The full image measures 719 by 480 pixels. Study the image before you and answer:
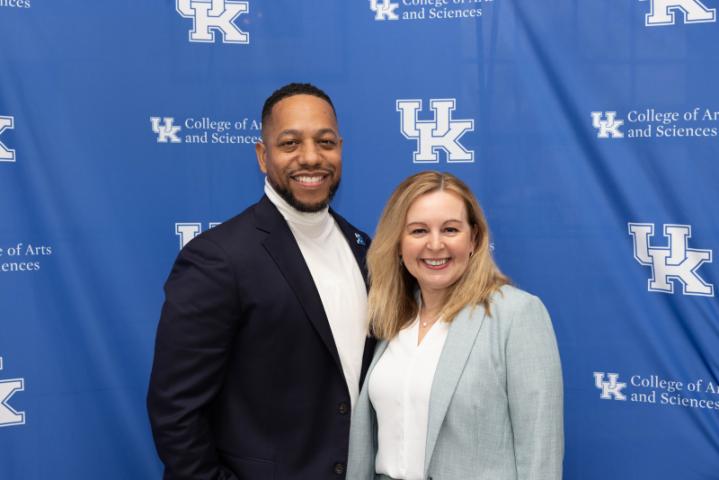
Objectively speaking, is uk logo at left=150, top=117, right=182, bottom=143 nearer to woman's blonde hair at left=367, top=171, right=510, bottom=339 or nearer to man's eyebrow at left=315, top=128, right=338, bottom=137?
man's eyebrow at left=315, top=128, right=338, bottom=137

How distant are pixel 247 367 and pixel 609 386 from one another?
1556mm

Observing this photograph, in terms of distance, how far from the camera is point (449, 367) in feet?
6.08

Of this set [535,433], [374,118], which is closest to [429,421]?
[535,433]

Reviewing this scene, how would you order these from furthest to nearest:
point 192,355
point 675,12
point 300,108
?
point 675,12, point 300,108, point 192,355

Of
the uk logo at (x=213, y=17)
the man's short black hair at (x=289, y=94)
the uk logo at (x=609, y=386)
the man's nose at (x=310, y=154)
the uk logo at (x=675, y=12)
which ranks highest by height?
the uk logo at (x=213, y=17)

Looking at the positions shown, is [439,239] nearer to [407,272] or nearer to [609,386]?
[407,272]

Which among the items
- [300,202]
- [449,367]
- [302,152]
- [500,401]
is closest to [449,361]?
[449,367]

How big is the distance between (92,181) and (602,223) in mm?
1961

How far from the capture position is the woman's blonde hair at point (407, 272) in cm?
197

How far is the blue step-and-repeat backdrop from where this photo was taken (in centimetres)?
270

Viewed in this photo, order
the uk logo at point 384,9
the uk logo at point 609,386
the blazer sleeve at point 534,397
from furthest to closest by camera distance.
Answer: the uk logo at point 384,9
the uk logo at point 609,386
the blazer sleeve at point 534,397

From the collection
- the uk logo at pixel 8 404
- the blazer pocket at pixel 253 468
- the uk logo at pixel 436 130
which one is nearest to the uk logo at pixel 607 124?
the uk logo at pixel 436 130

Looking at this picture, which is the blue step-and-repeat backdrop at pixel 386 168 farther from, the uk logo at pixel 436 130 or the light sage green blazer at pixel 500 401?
the light sage green blazer at pixel 500 401

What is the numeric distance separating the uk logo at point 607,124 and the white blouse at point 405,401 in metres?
1.21
